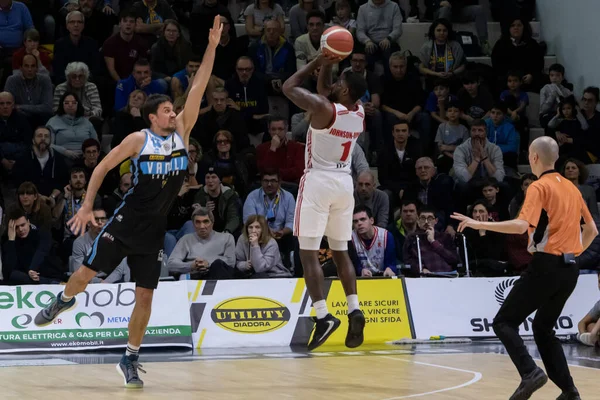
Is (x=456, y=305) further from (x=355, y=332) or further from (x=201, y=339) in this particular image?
(x=355, y=332)

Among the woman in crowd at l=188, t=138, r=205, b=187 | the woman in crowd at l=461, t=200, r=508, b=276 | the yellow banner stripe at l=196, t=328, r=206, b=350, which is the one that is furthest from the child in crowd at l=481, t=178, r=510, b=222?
the yellow banner stripe at l=196, t=328, r=206, b=350

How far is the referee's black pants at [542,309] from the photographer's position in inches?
294

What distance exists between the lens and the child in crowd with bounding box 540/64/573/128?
57.8 feet

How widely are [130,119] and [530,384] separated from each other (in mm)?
9270

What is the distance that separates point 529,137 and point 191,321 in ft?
26.3

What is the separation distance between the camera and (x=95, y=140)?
14602 mm

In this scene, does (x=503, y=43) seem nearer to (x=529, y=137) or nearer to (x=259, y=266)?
(x=529, y=137)

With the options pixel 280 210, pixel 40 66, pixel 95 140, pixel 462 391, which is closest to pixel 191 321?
pixel 280 210

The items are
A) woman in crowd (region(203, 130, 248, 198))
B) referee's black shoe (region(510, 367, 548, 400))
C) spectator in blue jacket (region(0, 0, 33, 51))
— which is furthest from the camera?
spectator in blue jacket (region(0, 0, 33, 51))

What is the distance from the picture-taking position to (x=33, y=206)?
13.5 m

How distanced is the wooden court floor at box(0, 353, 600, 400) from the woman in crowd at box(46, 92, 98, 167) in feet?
18.4

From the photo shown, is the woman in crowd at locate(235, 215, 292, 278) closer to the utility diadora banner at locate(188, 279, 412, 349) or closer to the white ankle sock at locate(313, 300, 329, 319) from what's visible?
the utility diadora banner at locate(188, 279, 412, 349)

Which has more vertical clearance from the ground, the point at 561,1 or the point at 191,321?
the point at 561,1

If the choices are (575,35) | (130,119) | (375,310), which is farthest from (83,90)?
(575,35)
